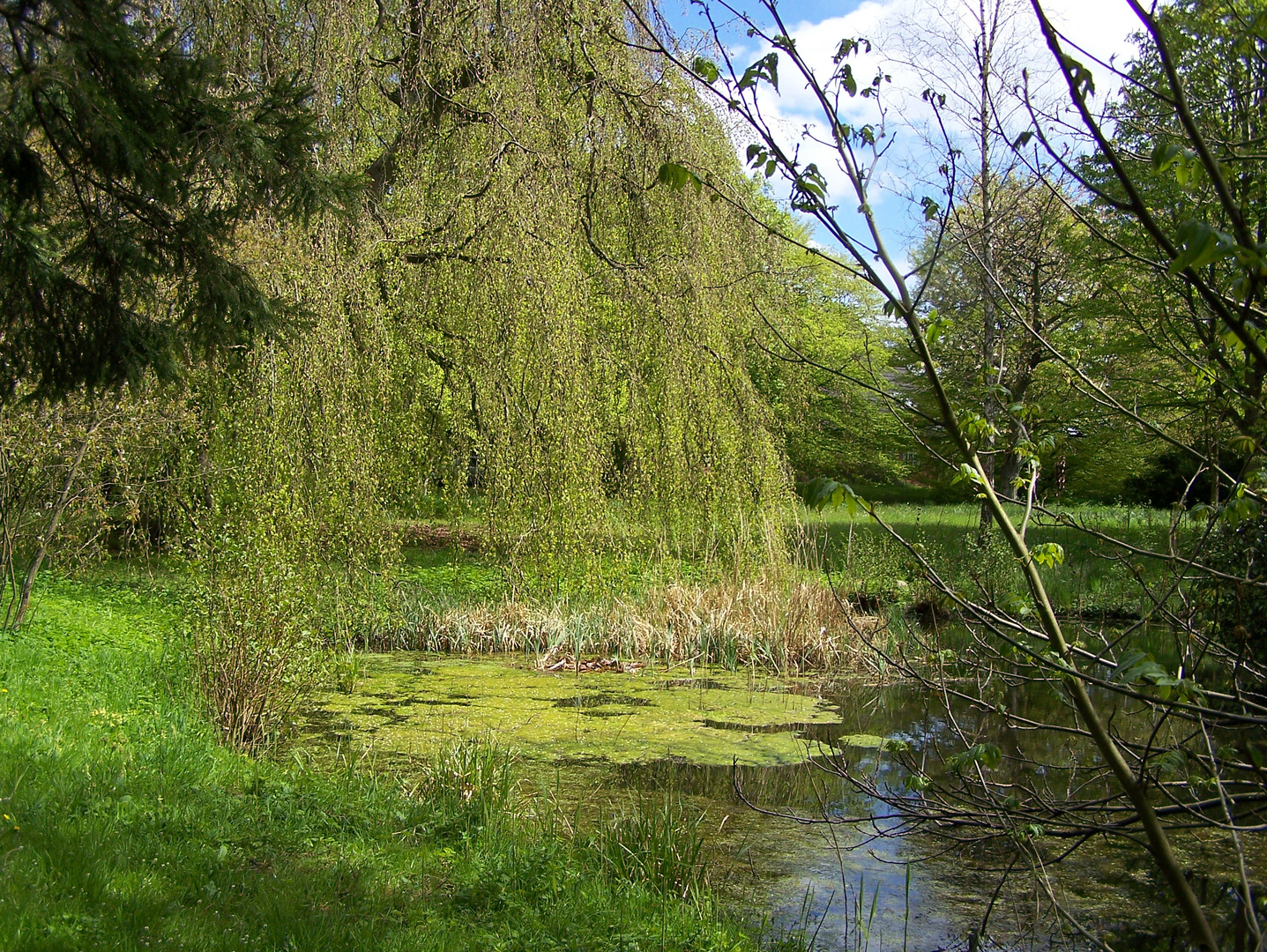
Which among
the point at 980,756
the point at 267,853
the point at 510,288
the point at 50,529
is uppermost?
the point at 510,288

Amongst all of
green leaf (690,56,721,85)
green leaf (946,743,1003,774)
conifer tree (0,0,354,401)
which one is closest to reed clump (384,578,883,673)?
conifer tree (0,0,354,401)

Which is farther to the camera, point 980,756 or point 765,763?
point 765,763

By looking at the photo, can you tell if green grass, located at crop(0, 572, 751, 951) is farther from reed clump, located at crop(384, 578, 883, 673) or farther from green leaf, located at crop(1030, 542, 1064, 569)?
reed clump, located at crop(384, 578, 883, 673)

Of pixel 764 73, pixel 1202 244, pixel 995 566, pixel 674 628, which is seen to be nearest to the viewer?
pixel 1202 244

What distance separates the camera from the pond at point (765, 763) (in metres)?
3.89

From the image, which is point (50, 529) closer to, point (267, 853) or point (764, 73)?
point (267, 853)

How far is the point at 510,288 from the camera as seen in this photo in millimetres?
6566

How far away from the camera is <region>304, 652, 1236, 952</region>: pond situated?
12.8ft

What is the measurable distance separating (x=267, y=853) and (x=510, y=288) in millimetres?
3907

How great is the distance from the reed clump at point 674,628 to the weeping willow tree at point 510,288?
100 centimetres

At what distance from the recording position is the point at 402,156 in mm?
7188

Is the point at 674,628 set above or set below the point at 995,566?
below

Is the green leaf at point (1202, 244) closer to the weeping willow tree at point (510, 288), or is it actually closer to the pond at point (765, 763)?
the pond at point (765, 763)

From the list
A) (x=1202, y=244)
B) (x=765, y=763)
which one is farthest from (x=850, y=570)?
(x=1202, y=244)
